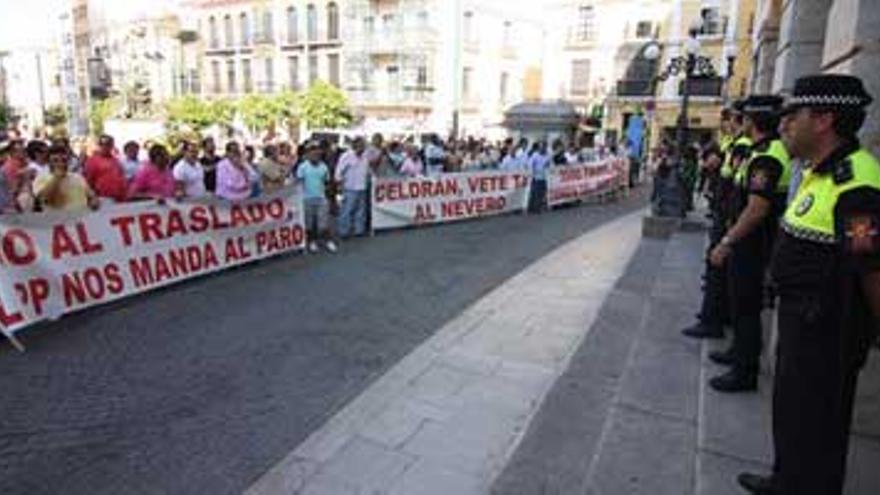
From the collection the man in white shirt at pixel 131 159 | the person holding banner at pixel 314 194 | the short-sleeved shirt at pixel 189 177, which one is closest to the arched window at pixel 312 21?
the man in white shirt at pixel 131 159

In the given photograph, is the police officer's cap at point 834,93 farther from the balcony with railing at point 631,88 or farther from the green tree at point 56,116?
the green tree at point 56,116

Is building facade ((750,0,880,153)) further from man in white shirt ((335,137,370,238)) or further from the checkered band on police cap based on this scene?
man in white shirt ((335,137,370,238))

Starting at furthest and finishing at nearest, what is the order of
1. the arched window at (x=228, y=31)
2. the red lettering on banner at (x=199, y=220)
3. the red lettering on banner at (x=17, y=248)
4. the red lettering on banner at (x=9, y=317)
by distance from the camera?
the arched window at (x=228, y=31)
the red lettering on banner at (x=199, y=220)
the red lettering on banner at (x=17, y=248)
the red lettering on banner at (x=9, y=317)

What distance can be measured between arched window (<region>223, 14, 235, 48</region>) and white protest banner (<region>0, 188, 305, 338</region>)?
4349 cm

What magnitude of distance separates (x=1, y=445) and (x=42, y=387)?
87cm

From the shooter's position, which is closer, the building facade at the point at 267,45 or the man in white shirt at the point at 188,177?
the man in white shirt at the point at 188,177

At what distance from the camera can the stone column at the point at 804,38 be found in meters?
5.74

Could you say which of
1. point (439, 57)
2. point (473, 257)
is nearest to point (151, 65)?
point (439, 57)

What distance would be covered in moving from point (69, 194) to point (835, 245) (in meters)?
6.79

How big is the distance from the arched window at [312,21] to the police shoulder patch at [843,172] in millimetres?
43993

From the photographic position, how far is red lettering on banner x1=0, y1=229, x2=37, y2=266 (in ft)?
18.2

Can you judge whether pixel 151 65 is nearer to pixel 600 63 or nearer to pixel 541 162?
pixel 600 63

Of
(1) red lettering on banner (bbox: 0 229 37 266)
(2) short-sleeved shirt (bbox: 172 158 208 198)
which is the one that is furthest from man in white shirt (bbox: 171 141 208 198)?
(1) red lettering on banner (bbox: 0 229 37 266)

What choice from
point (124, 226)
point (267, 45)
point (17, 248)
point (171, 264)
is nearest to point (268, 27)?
point (267, 45)
